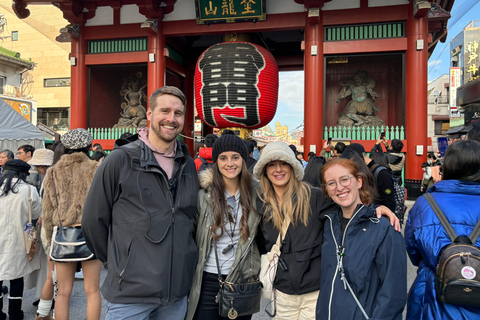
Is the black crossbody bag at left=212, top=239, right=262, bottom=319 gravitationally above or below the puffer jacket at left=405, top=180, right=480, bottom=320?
below

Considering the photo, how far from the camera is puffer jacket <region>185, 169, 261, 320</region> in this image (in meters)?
1.97

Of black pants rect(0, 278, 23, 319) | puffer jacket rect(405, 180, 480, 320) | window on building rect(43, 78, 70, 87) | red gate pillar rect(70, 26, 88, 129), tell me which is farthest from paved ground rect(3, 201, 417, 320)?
window on building rect(43, 78, 70, 87)

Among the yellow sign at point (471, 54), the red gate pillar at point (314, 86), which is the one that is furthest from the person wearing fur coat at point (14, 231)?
the yellow sign at point (471, 54)

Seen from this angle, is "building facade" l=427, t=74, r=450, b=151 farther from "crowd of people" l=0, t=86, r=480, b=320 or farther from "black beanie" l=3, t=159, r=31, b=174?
"black beanie" l=3, t=159, r=31, b=174

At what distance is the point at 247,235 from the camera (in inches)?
80.7

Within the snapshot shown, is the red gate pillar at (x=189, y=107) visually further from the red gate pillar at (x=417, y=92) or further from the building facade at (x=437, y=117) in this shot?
the building facade at (x=437, y=117)

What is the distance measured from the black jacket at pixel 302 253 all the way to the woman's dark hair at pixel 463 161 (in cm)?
66

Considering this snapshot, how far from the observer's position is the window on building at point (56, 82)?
896 inches

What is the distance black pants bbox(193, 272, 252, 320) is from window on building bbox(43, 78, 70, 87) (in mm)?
24386

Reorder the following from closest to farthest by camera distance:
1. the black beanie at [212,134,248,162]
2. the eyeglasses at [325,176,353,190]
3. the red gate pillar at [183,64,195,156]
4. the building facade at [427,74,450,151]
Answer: the eyeglasses at [325,176,353,190], the black beanie at [212,134,248,162], the red gate pillar at [183,64,195,156], the building facade at [427,74,450,151]

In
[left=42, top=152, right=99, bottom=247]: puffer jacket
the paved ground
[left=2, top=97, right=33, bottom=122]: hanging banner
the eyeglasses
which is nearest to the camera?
the eyeglasses

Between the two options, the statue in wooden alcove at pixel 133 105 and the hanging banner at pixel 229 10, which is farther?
the statue in wooden alcove at pixel 133 105

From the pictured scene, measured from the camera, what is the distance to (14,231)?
3152 mm

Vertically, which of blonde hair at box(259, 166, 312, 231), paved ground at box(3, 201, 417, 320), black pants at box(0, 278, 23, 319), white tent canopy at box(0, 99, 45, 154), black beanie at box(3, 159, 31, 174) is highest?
white tent canopy at box(0, 99, 45, 154)
